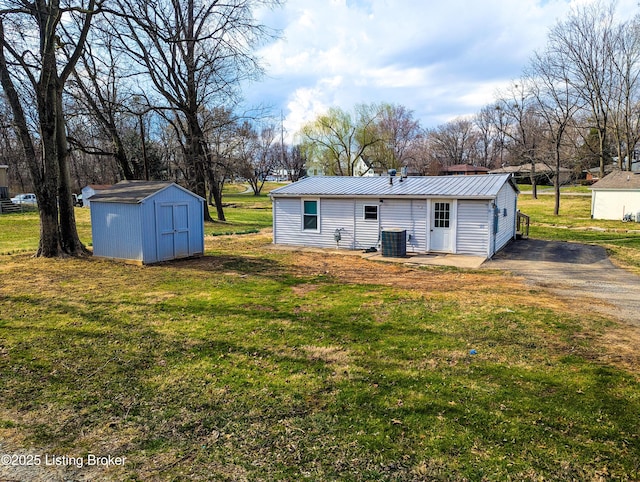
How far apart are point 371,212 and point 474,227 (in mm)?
3520

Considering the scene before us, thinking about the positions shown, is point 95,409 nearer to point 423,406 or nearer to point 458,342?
point 423,406

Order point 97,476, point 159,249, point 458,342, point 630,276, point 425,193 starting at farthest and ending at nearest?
point 425,193
point 159,249
point 630,276
point 458,342
point 97,476

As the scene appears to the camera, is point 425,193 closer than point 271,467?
No

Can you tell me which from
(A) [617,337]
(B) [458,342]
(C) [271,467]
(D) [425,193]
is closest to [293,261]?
(D) [425,193]

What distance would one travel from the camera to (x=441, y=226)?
14.5 meters

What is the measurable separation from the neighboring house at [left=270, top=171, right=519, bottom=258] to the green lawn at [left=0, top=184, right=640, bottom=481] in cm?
507

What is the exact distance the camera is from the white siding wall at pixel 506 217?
15.1 meters

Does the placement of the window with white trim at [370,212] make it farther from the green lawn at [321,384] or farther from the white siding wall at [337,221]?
the green lawn at [321,384]

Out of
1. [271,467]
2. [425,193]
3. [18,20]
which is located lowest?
[271,467]

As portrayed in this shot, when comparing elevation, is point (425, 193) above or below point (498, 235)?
above

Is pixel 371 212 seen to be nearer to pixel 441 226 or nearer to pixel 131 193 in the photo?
pixel 441 226

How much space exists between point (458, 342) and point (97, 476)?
471 centimetres

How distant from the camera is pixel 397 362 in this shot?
5.53 m

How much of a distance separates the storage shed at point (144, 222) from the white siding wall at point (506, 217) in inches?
392
